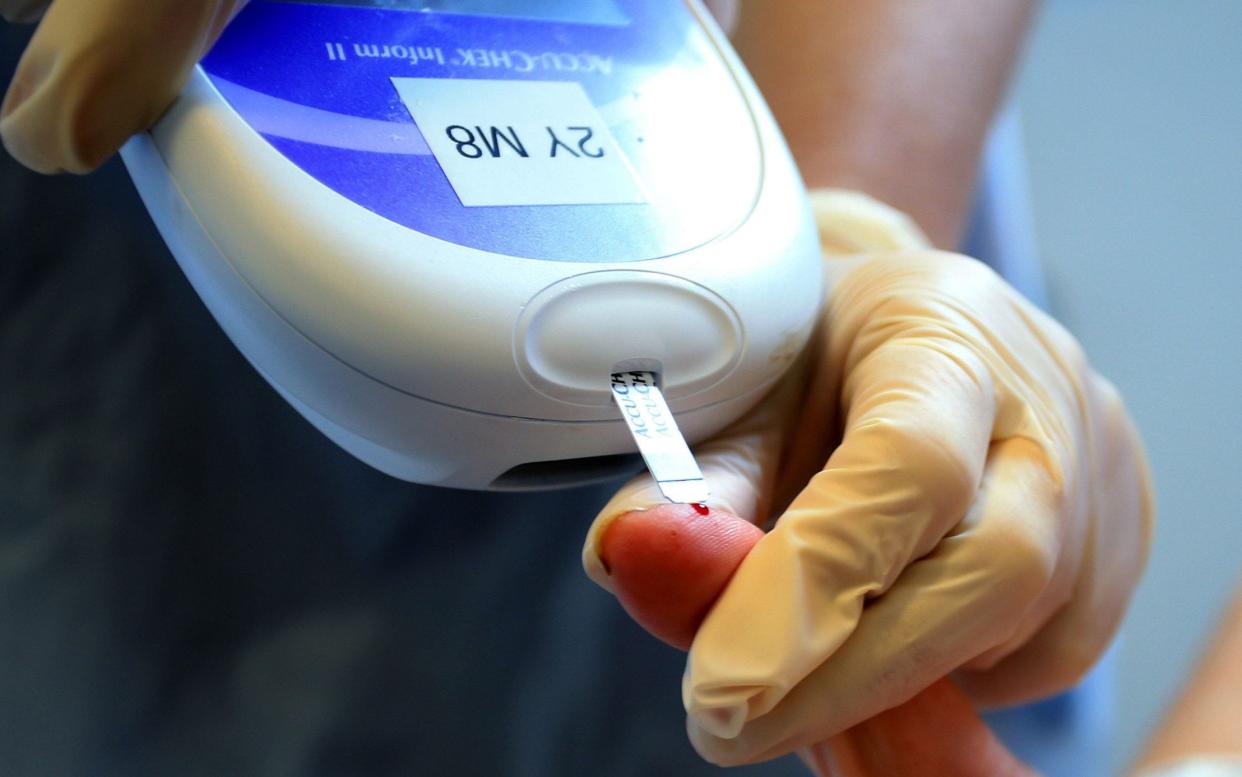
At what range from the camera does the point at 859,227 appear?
741 millimetres

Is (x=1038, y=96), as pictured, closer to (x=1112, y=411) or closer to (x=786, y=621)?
(x=1112, y=411)

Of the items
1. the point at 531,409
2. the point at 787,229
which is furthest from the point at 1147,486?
the point at 531,409

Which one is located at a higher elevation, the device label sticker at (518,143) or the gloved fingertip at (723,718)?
the device label sticker at (518,143)

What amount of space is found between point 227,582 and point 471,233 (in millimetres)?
211

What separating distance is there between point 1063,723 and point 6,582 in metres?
0.62

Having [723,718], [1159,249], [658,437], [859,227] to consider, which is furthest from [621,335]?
[1159,249]

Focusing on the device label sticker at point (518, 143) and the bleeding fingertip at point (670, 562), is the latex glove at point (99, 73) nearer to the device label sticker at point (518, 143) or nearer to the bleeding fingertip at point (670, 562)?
the device label sticker at point (518, 143)

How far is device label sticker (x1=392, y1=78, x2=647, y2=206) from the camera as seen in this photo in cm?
52

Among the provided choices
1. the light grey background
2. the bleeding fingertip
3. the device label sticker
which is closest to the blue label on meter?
the device label sticker

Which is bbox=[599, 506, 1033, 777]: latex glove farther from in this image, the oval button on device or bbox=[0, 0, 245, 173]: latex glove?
bbox=[0, 0, 245, 173]: latex glove

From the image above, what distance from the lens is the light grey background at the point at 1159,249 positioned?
1.05 m

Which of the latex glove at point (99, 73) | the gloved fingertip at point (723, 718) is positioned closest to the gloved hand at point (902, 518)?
the gloved fingertip at point (723, 718)

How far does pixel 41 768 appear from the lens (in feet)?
1.63

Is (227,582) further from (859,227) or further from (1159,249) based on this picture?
(1159,249)
